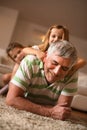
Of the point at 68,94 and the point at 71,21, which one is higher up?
the point at 71,21

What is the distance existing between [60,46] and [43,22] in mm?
3459

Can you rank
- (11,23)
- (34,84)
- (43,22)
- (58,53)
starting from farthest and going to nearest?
1. (43,22)
2. (11,23)
3. (34,84)
4. (58,53)

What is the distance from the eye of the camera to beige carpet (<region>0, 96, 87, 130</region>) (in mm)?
863

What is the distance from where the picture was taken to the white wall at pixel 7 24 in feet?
13.8

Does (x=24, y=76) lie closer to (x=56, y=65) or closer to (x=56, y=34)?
(x=56, y=65)

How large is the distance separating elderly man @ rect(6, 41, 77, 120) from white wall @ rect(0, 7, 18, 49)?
119 inches

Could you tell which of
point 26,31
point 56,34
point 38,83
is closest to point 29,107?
point 38,83

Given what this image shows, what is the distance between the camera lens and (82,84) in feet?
8.11

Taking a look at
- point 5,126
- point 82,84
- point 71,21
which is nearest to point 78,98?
point 82,84

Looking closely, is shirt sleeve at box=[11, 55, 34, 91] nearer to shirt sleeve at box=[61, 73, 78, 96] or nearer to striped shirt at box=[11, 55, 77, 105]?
striped shirt at box=[11, 55, 77, 105]

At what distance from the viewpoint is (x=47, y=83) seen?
1.23 metres

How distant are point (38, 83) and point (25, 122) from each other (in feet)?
1.02

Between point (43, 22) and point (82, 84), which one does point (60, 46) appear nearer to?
point (82, 84)

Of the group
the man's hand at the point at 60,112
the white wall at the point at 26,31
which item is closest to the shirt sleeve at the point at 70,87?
the man's hand at the point at 60,112
